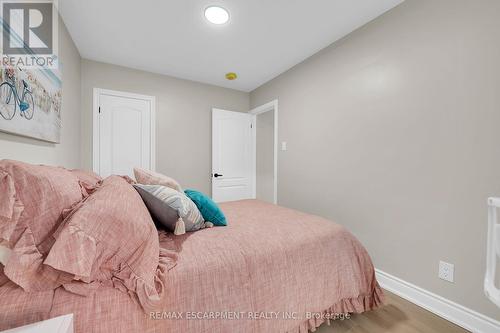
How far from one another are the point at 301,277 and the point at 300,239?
20 cm

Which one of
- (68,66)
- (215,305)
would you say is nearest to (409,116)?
(215,305)

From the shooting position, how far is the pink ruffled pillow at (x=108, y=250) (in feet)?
2.11

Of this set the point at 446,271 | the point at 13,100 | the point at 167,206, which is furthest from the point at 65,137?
the point at 446,271

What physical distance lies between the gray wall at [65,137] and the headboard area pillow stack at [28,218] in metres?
0.69

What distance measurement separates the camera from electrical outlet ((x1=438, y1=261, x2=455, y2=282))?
4.66 ft

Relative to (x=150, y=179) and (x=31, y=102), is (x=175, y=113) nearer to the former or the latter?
(x=31, y=102)

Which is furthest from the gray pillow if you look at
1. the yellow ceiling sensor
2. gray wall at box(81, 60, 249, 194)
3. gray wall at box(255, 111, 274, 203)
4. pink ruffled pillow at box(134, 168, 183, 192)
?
gray wall at box(255, 111, 274, 203)

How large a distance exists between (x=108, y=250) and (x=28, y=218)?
0.88 feet

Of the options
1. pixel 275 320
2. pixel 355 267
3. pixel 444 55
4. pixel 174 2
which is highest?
pixel 174 2

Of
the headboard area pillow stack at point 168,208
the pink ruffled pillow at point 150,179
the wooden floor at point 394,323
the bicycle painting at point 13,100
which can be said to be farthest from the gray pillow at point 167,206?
the wooden floor at point 394,323

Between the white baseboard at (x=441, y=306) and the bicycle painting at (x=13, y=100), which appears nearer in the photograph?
the bicycle painting at (x=13, y=100)

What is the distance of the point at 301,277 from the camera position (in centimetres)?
112

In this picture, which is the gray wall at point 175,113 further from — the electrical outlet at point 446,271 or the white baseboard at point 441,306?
the electrical outlet at point 446,271

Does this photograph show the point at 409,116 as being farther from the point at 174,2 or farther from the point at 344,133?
the point at 174,2
